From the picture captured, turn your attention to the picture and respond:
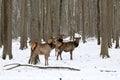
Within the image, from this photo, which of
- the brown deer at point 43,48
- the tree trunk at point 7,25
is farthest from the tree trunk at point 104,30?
the tree trunk at point 7,25

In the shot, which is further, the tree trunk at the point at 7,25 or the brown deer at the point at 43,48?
the tree trunk at the point at 7,25

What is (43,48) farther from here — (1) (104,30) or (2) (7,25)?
(1) (104,30)

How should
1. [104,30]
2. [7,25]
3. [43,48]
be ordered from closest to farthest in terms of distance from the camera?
1. [43,48]
2. [7,25]
3. [104,30]

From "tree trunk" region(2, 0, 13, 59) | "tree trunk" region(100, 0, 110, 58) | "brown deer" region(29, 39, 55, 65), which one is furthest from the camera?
"tree trunk" region(100, 0, 110, 58)

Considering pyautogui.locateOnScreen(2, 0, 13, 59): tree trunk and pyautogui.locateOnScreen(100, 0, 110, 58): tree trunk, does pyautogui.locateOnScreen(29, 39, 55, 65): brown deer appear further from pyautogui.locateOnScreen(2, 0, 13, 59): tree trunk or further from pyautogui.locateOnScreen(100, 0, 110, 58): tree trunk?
pyautogui.locateOnScreen(100, 0, 110, 58): tree trunk

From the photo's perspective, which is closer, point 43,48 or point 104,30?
point 43,48

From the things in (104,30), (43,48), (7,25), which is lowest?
(43,48)

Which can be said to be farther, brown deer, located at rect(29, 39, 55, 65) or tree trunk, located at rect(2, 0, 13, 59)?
tree trunk, located at rect(2, 0, 13, 59)

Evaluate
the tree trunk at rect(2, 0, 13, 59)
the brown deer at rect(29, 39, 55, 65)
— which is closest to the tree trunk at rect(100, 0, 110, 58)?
the brown deer at rect(29, 39, 55, 65)

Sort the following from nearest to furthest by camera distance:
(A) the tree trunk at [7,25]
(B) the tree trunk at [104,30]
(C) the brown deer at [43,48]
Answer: (C) the brown deer at [43,48] < (A) the tree trunk at [7,25] < (B) the tree trunk at [104,30]

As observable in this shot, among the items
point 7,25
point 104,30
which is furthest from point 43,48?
point 104,30

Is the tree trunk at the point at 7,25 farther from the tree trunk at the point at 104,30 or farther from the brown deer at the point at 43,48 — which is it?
the tree trunk at the point at 104,30

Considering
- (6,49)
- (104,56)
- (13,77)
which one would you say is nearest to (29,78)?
(13,77)

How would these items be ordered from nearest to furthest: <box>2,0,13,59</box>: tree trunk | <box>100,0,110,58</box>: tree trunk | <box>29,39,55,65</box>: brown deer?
<box>29,39,55,65</box>: brown deer < <box>2,0,13,59</box>: tree trunk < <box>100,0,110,58</box>: tree trunk
